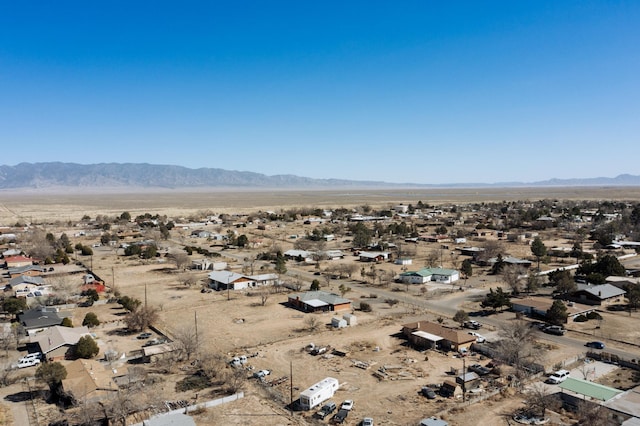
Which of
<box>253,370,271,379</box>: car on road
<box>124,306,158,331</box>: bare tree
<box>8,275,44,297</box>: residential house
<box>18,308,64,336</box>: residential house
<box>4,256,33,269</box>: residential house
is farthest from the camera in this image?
<box>4,256,33,269</box>: residential house

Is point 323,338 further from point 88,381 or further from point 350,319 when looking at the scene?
point 88,381

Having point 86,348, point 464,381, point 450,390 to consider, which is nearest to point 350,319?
point 464,381

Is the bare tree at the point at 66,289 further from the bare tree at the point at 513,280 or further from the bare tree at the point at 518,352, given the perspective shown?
the bare tree at the point at 513,280

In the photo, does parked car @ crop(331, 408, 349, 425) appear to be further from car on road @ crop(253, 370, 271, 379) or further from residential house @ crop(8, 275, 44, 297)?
residential house @ crop(8, 275, 44, 297)

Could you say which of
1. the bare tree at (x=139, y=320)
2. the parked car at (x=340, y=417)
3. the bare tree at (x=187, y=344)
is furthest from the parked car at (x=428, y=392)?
the bare tree at (x=139, y=320)

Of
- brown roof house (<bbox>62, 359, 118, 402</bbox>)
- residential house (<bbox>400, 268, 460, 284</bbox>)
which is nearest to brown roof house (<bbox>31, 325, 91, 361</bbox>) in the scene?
brown roof house (<bbox>62, 359, 118, 402</bbox>)

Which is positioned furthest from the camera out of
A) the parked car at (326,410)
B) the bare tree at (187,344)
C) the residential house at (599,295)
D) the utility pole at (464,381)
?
the residential house at (599,295)
